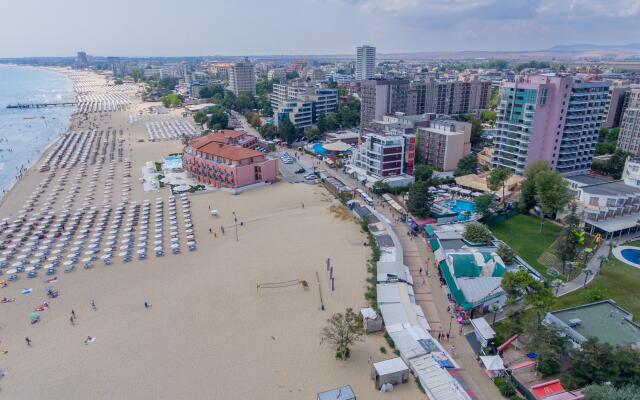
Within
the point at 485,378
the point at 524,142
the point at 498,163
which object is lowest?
the point at 485,378

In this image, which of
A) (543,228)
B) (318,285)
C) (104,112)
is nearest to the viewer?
(318,285)

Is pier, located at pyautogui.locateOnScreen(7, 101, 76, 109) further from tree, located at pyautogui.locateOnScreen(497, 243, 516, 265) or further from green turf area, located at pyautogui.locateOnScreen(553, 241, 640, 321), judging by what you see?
green turf area, located at pyautogui.locateOnScreen(553, 241, 640, 321)

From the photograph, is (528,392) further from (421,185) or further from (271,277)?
(421,185)

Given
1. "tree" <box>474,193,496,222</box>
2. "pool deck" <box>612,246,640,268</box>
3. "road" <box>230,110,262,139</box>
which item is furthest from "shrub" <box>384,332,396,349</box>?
"road" <box>230,110,262,139</box>

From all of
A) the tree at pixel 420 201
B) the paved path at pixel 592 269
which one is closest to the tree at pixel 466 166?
the tree at pixel 420 201

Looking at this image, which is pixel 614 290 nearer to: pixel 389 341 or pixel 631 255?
pixel 631 255

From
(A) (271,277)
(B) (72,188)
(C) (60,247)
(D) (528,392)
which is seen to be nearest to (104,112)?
(B) (72,188)

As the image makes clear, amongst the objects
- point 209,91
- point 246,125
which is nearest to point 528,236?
point 246,125
